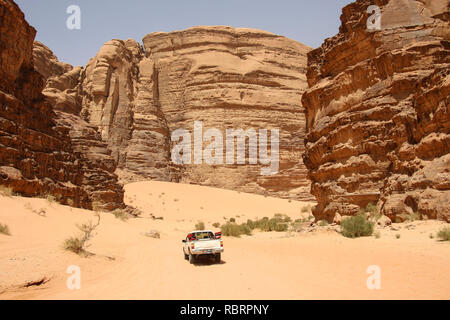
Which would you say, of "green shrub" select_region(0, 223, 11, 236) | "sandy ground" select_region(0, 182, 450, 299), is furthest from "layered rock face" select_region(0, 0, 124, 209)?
"green shrub" select_region(0, 223, 11, 236)

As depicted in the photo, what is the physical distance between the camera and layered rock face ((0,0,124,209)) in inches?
601

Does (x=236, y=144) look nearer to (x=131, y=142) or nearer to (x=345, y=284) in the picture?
(x=131, y=142)

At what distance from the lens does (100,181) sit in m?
25.0

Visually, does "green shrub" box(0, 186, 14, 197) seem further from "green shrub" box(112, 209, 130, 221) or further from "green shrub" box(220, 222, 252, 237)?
"green shrub" box(220, 222, 252, 237)

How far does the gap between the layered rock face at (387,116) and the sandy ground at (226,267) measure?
189 cm

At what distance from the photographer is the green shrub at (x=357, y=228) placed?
35.9 feet

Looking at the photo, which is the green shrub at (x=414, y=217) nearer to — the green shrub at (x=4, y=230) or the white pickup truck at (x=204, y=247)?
the white pickup truck at (x=204, y=247)

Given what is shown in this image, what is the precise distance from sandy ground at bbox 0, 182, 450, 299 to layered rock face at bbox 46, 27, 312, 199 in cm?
3562

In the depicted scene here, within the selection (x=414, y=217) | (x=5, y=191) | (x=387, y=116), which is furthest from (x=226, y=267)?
(x=5, y=191)

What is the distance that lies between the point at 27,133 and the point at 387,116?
1663 cm

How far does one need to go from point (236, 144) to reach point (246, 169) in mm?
4178

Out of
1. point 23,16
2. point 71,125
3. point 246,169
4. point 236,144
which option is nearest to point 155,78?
point 236,144

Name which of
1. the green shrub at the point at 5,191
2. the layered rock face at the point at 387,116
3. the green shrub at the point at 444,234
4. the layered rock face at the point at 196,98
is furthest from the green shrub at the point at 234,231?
the layered rock face at the point at 196,98

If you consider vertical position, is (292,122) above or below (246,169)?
above
